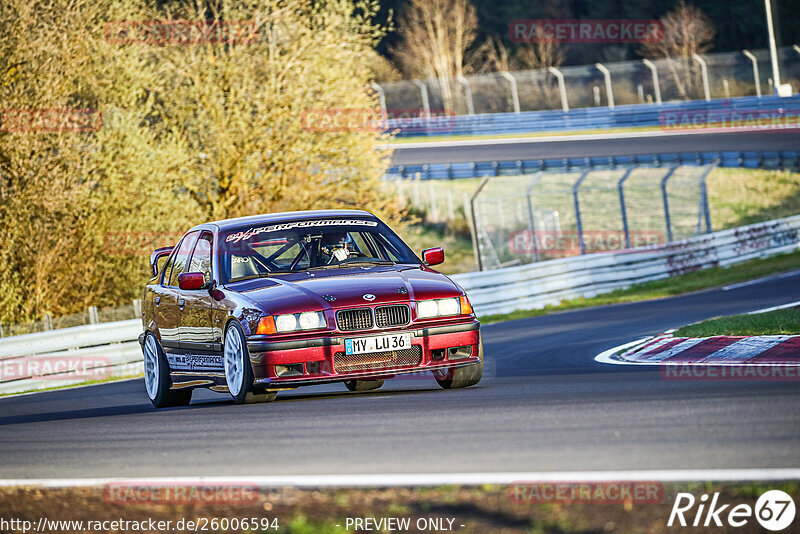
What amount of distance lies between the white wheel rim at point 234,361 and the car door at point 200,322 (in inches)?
7.8

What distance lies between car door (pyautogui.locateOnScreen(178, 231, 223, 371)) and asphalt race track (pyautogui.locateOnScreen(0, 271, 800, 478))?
42 cm

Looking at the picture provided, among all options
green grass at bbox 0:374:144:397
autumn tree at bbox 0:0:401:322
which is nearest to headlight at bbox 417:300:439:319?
green grass at bbox 0:374:144:397

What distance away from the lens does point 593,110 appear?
48750mm

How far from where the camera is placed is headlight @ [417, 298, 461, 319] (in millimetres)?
8883

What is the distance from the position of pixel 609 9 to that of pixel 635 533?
7159 centimetres

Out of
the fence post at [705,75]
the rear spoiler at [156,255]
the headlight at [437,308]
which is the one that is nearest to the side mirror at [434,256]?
the headlight at [437,308]

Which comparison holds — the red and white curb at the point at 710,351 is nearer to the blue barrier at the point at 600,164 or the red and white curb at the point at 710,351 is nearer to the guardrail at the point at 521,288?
the guardrail at the point at 521,288

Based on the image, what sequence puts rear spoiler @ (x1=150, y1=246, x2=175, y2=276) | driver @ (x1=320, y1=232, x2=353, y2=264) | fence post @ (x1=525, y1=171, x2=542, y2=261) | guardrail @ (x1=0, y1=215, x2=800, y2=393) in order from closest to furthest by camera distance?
driver @ (x1=320, y1=232, x2=353, y2=264), rear spoiler @ (x1=150, y1=246, x2=175, y2=276), guardrail @ (x1=0, y1=215, x2=800, y2=393), fence post @ (x1=525, y1=171, x2=542, y2=261)

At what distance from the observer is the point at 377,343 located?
8.68m

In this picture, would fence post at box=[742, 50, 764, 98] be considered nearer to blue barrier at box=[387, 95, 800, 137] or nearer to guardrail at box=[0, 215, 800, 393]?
blue barrier at box=[387, 95, 800, 137]

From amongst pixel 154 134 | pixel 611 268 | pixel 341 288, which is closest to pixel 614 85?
pixel 611 268

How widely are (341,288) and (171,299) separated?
93.1 inches

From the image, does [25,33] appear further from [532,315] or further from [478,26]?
[478,26]

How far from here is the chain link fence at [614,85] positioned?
4809 cm
